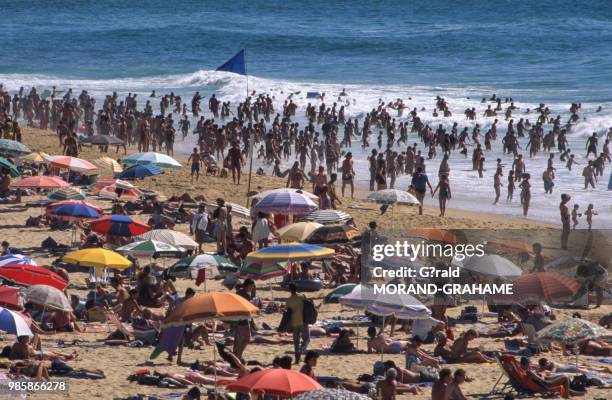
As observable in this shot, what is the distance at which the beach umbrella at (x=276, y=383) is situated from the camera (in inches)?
335

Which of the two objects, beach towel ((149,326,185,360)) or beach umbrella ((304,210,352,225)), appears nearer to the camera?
beach towel ((149,326,185,360))

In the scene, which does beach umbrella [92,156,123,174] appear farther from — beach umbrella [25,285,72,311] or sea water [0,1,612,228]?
beach umbrella [25,285,72,311]

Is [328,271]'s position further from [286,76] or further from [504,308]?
[286,76]

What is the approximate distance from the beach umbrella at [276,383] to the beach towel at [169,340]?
2493 millimetres

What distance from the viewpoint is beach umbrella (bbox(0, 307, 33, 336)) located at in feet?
35.0

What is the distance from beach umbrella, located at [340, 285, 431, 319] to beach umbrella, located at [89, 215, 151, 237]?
4.07 metres

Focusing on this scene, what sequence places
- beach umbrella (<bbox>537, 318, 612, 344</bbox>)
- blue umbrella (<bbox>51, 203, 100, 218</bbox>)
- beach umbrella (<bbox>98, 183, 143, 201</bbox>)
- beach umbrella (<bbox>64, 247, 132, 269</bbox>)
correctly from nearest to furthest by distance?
beach umbrella (<bbox>537, 318, 612, 344</bbox>) → beach umbrella (<bbox>64, 247, 132, 269</bbox>) → blue umbrella (<bbox>51, 203, 100, 218</bbox>) → beach umbrella (<bbox>98, 183, 143, 201</bbox>)

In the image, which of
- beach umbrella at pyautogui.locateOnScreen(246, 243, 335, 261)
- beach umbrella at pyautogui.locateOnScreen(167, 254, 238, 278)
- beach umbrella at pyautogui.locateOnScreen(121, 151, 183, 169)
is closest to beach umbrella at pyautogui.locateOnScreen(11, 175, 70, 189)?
beach umbrella at pyautogui.locateOnScreen(121, 151, 183, 169)

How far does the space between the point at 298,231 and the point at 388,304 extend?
12.6 feet

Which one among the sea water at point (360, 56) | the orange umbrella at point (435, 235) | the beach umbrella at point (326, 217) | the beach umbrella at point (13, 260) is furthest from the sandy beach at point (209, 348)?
the sea water at point (360, 56)

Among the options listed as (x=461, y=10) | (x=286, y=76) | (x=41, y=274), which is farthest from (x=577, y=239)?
(x=461, y=10)

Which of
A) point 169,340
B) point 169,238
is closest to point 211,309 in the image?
point 169,340

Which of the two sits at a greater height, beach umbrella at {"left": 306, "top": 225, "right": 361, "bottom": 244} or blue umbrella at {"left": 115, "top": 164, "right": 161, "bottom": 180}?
blue umbrella at {"left": 115, "top": 164, "right": 161, "bottom": 180}

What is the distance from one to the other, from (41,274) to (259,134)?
17.8 metres
